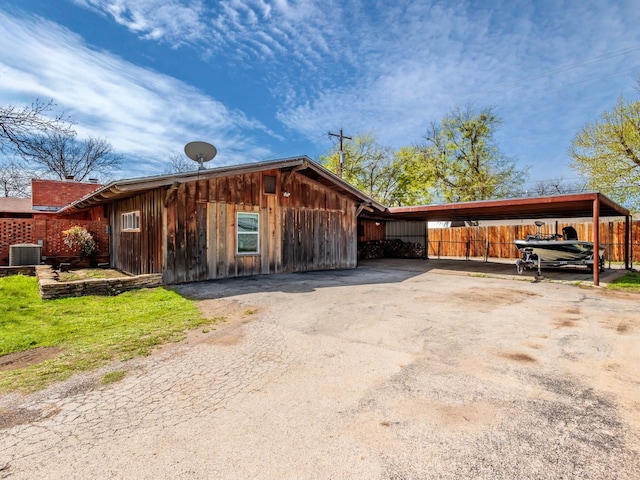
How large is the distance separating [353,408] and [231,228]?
24.8 ft

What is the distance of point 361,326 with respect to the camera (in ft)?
15.5

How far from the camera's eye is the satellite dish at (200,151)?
29.8 feet

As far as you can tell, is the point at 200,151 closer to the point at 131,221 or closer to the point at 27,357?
the point at 131,221

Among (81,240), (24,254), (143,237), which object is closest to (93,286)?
(143,237)

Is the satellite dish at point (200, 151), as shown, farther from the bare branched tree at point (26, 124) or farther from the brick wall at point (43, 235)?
the brick wall at point (43, 235)

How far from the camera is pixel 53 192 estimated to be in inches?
781

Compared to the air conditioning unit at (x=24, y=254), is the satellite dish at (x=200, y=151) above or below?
above

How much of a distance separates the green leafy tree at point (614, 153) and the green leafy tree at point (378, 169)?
12604mm

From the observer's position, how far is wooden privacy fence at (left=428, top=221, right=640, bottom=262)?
51.5 feet

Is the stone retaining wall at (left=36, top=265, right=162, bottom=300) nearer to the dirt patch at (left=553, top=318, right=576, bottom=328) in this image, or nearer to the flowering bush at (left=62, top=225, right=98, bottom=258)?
the flowering bush at (left=62, top=225, right=98, bottom=258)

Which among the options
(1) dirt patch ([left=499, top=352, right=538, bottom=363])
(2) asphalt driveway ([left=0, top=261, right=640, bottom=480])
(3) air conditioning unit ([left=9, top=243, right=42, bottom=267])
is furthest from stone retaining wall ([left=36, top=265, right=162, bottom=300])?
(1) dirt patch ([left=499, top=352, right=538, bottom=363])

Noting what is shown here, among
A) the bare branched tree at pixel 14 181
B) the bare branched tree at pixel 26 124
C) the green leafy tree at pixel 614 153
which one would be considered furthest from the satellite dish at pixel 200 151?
the bare branched tree at pixel 14 181

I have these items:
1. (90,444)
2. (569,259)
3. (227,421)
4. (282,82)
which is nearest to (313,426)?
(227,421)

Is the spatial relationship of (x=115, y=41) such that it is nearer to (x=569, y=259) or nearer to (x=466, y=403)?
(x=466, y=403)
